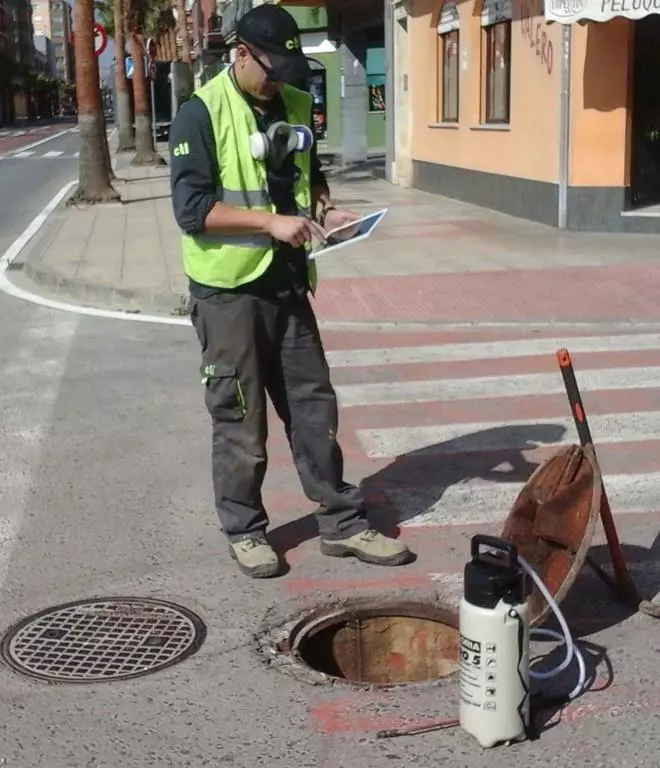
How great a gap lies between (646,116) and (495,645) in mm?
13186

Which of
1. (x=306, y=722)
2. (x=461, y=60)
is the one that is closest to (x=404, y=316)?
(x=306, y=722)

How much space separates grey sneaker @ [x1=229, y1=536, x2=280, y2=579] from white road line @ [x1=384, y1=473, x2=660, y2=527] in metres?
0.75

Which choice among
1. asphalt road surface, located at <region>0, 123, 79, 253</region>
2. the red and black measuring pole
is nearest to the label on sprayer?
the red and black measuring pole

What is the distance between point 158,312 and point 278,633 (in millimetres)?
6949

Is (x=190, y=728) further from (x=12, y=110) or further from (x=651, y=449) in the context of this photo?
(x=12, y=110)

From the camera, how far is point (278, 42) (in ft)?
13.5

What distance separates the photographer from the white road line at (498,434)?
20.5 ft

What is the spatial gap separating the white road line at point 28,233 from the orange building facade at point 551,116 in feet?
22.6

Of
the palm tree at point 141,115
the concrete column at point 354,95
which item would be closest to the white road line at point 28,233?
the palm tree at point 141,115

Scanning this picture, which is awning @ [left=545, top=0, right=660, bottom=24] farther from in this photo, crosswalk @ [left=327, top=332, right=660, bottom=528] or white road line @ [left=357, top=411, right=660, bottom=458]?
white road line @ [left=357, top=411, right=660, bottom=458]

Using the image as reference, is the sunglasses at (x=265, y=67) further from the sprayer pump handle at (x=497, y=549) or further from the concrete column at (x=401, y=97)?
the concrete column at (x=401, y=97)

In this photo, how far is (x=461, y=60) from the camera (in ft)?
63.8

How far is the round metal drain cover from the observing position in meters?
3.89

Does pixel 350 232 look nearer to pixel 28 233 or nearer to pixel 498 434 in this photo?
pixel 498 434
